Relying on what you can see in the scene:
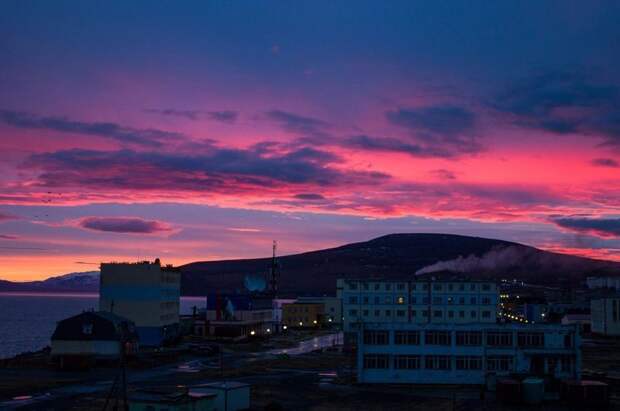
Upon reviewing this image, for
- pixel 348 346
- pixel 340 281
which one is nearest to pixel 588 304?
pixel 340 281

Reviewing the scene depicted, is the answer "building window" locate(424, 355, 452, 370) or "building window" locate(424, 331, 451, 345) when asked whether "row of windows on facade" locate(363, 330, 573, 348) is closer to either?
"building window" locate(424, 331, 451, 345)

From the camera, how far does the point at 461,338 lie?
63.7m

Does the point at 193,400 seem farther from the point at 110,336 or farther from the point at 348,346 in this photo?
→ the point at 348,346

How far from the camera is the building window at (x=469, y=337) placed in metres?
63.6

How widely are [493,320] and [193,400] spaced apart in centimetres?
6841

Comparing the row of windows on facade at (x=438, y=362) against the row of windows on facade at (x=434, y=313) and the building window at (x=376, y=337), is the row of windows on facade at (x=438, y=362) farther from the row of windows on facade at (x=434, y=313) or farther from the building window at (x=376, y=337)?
the row of windows on facade at (x=434, y=313)

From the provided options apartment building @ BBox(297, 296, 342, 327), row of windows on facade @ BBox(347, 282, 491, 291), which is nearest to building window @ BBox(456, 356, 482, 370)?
row of windows on facade @ BBox(347, 282, 491, 291)

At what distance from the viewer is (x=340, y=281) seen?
176m

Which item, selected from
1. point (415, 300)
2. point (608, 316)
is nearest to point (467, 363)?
point (415, 300)

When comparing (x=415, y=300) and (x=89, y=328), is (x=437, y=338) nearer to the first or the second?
(x=89, y=328)

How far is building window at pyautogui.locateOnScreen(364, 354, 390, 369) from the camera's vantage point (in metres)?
63.8

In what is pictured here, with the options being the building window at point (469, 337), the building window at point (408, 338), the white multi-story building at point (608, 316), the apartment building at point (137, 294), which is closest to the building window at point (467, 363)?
the building window at point (469, 337)

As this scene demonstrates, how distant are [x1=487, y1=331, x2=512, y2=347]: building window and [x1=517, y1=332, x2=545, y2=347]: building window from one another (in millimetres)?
810

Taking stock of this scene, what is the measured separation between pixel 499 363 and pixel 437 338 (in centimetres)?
552
